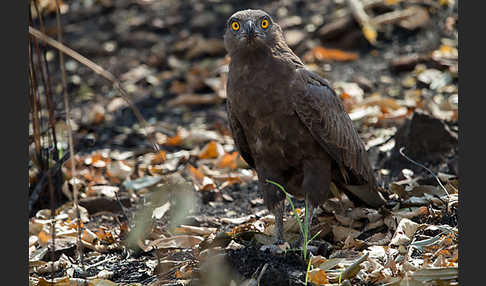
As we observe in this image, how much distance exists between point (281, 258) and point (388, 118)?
2.99 meters

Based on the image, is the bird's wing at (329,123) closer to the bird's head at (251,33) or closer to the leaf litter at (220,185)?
the bird's head at (251,33)

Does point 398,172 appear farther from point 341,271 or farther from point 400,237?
point 341,271

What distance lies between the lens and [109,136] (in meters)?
7.18

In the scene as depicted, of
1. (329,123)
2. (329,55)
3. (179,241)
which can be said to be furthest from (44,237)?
(329,55)

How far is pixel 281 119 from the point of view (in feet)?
13.1

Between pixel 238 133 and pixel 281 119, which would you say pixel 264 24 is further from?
pixel 238 133

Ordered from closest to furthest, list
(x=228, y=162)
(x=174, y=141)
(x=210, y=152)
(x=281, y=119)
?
(x=281, y=119)
(x=228, y=162)
(x=210, y=152)
(x=174, y=141)

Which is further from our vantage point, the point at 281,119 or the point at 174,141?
the point at 174,141

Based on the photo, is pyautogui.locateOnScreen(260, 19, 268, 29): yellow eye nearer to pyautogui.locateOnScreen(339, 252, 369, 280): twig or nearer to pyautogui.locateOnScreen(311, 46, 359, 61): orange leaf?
pyautogui.locateOnScreen(339, 252, 369, 280): twig

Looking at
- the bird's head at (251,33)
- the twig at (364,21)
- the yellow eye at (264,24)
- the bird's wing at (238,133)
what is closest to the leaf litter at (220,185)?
the twig at (364,21)

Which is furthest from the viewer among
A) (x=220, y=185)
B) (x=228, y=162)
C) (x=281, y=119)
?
(x=228, y=162)

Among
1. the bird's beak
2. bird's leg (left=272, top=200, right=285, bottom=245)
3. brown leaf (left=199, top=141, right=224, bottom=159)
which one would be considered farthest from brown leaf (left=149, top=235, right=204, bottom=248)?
brown leaf (left=199, top=141, right=224, bottom=159)

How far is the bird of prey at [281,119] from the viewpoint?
13.1 feet

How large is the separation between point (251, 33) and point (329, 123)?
2.55 ft
